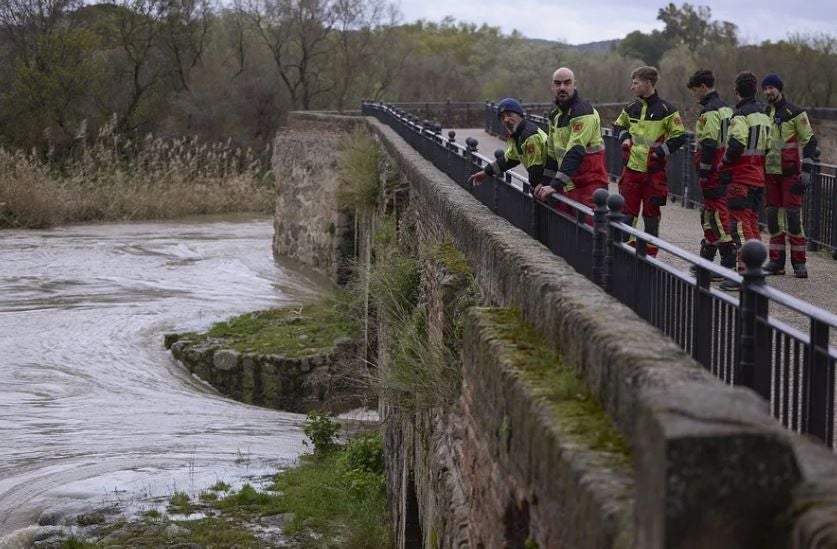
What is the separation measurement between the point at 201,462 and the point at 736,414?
14157mm

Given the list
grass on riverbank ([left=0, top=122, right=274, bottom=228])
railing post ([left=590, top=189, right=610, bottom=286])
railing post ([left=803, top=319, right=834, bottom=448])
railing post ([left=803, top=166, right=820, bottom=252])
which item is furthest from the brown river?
railing post ([left=803, top=319, right=834, bottom=448])

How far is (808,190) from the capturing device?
13094mm

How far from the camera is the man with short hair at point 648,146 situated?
32.5 ft

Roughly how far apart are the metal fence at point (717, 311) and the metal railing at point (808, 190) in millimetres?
5119

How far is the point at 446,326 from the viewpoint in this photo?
8836 millimetres

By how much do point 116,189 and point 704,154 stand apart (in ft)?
110

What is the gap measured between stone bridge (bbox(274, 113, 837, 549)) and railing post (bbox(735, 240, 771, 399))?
282 mm

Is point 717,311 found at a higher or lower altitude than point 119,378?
higher

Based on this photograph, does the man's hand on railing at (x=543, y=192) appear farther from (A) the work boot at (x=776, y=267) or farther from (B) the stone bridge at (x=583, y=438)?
(A) the work boot at (x=776, y=267)

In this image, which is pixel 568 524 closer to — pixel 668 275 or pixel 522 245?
pixel 668 275

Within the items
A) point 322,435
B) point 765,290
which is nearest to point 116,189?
point 322,435

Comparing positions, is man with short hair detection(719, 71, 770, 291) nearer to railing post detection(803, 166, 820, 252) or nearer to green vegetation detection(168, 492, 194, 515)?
railing post detection(803, 166, 820, 252)

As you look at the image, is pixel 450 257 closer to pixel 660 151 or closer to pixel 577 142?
pixel 577 142

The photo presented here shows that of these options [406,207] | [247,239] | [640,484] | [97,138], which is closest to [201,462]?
[406,207]
